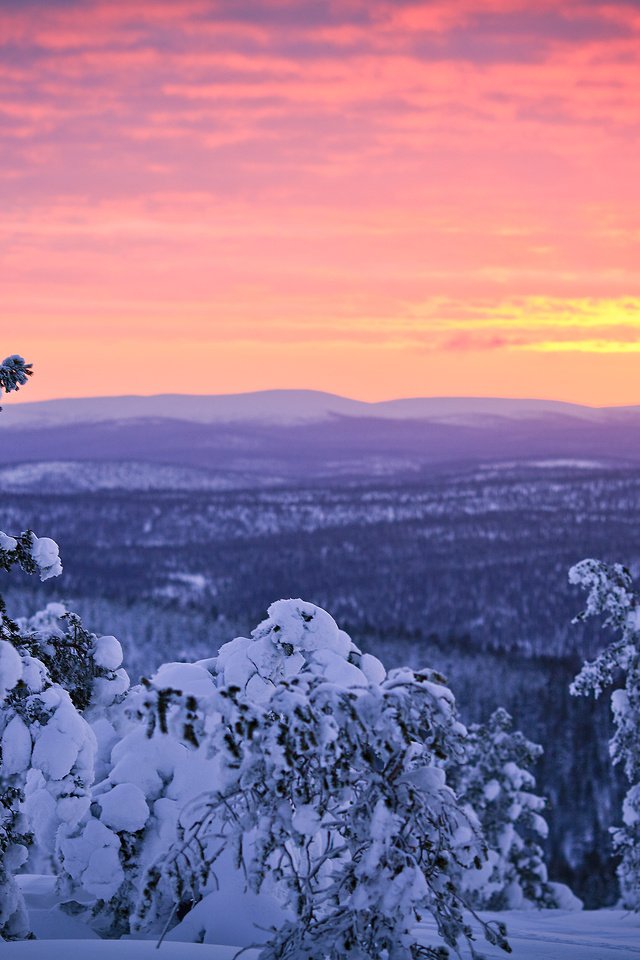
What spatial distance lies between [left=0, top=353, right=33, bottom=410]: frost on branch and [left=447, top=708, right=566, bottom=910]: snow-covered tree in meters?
25.6

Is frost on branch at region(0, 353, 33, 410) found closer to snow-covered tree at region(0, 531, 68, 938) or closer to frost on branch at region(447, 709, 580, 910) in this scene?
snow-covered tree at region(0, 531, 68, 938)

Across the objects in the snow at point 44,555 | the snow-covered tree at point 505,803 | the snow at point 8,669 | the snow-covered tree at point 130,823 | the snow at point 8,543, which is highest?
the snow at point 8,543

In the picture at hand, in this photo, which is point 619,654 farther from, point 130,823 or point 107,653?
point 107,653

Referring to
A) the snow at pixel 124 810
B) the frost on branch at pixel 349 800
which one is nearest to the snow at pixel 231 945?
the snow at pixel 124 810

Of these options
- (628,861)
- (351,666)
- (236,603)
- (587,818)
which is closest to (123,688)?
(351,666)

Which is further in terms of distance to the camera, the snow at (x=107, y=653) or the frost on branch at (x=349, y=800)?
the snow at (x=107, y=653)

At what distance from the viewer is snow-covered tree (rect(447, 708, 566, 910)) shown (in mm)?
31484

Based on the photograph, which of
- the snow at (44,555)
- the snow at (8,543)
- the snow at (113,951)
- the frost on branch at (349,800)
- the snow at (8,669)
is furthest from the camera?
the snow at (44,555)

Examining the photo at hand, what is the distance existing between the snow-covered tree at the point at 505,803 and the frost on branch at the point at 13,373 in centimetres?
2563

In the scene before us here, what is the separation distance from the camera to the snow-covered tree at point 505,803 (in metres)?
31.5

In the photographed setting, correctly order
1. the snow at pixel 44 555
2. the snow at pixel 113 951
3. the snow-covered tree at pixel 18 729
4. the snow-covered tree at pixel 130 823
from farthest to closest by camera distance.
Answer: the snow-covered tree at pixel 130 823, the snow at pixel 44 555, the snow-covered tree at pixel 18 729, the snow at pixel 113 951

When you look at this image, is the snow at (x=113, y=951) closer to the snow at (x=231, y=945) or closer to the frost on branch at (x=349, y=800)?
the snow at (x=231, y=945)

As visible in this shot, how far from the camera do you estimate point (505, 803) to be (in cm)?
3222

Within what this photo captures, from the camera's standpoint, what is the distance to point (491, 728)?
109 feet
